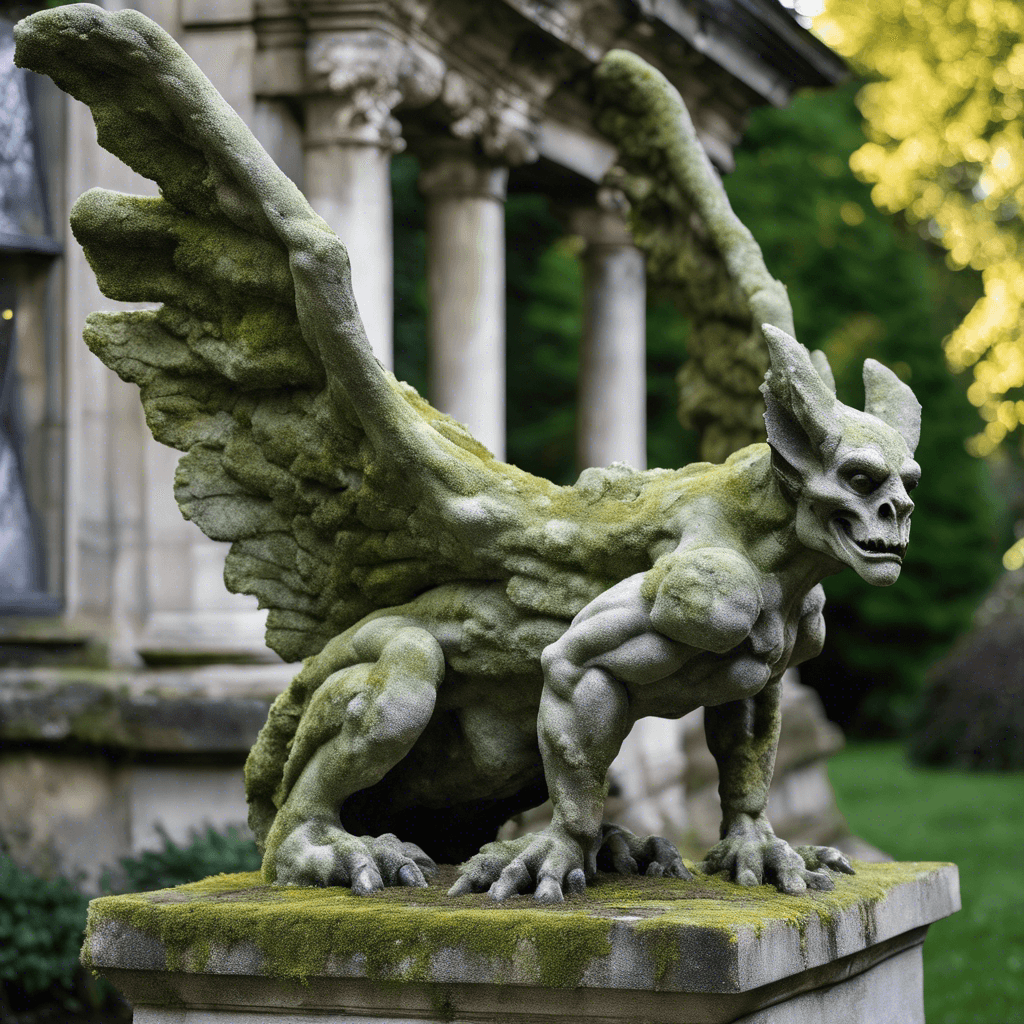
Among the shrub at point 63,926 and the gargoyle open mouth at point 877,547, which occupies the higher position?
the gargoyle open mouth at point 877,547

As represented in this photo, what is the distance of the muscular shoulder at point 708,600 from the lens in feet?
10.5

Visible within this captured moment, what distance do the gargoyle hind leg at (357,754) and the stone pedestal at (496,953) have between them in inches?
3.5

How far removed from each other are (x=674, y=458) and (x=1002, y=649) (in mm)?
4456

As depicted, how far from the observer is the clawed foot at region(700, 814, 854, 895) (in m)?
3.54

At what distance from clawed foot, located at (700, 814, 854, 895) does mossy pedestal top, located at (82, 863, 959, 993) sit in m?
0.06

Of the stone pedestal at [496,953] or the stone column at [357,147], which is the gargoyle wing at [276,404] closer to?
the stone pedestal at [496,953]

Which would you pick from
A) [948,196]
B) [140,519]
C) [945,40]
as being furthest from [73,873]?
[948,196]

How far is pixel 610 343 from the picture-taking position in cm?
1067

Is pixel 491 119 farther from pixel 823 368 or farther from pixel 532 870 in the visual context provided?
pixel 532 870

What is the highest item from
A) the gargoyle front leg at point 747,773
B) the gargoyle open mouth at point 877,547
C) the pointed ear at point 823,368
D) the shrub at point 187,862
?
the pointed ear at point 823,368

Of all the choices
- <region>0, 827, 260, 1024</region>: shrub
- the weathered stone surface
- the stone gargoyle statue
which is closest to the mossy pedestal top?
the stone gargoyle statue

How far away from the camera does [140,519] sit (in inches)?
299

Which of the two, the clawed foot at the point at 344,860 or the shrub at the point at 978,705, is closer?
the clawed foot at the point at 344,860

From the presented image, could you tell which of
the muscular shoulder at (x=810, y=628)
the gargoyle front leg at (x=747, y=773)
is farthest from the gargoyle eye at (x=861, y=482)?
the gargoyle front leg at (x=747, y=773)
